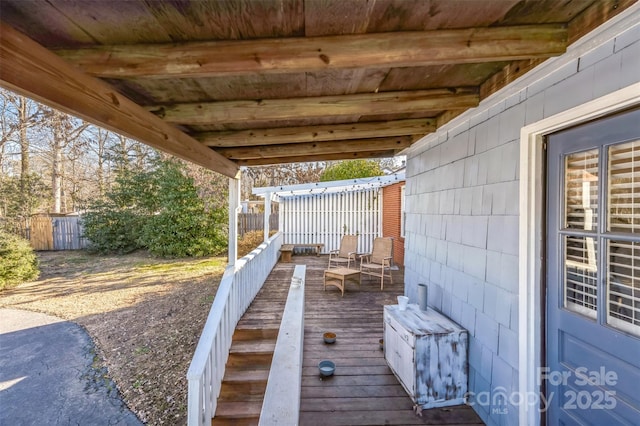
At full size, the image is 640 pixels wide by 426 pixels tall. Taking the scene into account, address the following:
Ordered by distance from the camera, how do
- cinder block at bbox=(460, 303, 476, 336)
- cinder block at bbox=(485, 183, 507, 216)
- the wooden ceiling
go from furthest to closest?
cinder block at bbox=(460, 303, 476, 336) → cinder block at bbox=(485, 183, 507, 216) → the wooden ceiling

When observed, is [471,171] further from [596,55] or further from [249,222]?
[249,222]

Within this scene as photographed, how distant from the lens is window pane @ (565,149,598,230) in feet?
4.90

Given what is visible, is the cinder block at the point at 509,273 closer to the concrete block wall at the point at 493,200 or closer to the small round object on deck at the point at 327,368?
the concrete block wall at the point at 493,200

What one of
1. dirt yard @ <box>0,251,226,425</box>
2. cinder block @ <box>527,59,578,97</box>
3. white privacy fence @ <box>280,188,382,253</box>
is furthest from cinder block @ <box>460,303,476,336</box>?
white privacy fence @ <box>280,188,382,253</box>

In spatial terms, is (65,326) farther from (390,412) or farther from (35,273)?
(390,412)

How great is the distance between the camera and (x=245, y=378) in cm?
305

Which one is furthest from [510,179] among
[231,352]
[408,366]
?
[231,352]

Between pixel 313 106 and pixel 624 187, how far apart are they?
1.81 metres

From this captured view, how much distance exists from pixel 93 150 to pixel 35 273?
323 inches

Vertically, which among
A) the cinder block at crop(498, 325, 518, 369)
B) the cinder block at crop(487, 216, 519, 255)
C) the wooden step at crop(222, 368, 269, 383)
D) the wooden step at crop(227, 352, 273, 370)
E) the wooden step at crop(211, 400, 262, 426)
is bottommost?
the wooden step at crop(211, 400, 262, 426)

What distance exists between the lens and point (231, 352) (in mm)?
3270

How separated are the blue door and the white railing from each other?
2322mm

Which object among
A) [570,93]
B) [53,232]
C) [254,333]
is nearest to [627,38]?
[570,93]

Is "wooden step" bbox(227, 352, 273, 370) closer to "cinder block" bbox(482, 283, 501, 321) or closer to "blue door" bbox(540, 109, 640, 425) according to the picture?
"cinder block" bbox(482, 283, 501, 321)
